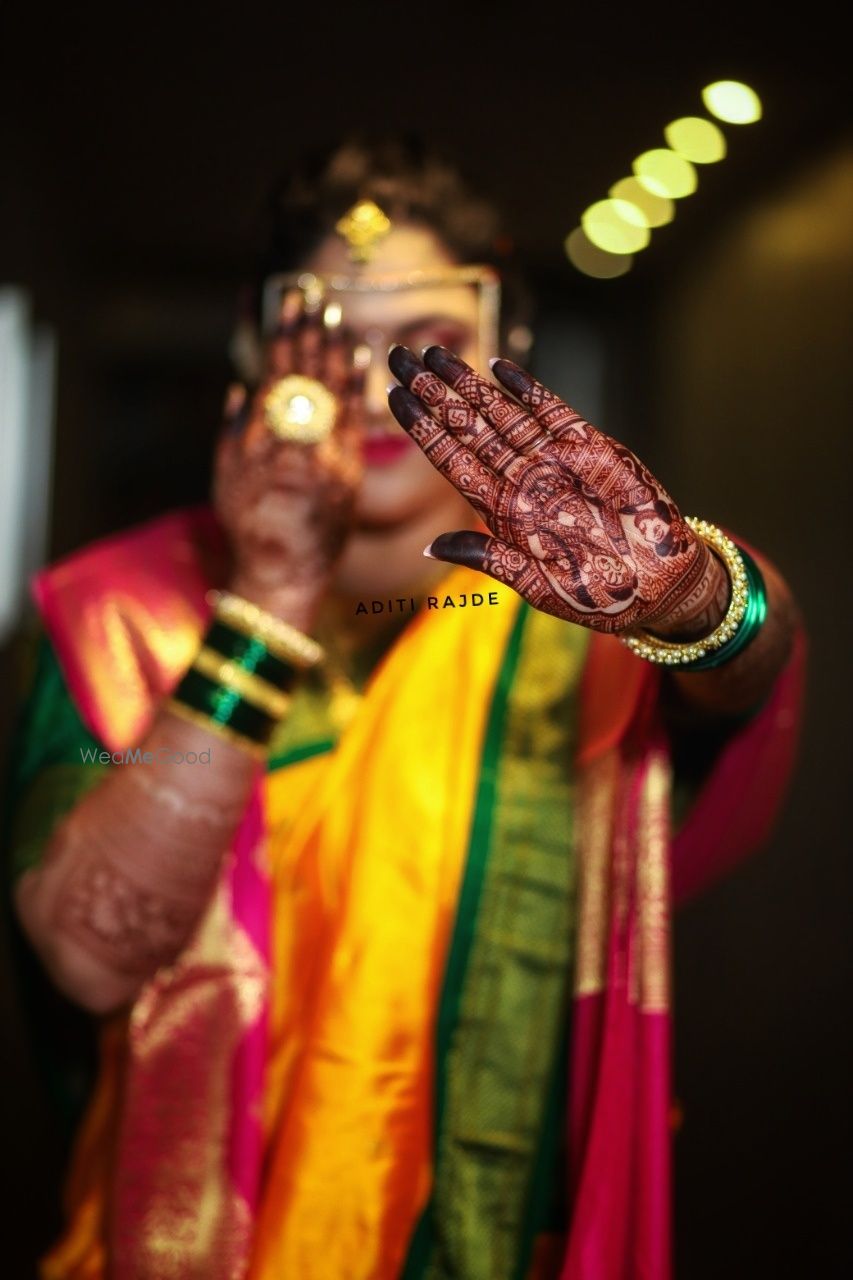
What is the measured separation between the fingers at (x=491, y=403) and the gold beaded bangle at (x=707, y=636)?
0.11m

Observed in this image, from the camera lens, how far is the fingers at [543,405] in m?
0.59

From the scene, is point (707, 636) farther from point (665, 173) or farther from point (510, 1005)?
point (665, 173)

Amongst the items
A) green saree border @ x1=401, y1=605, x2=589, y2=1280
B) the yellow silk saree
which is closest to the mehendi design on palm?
the yellow silk saree

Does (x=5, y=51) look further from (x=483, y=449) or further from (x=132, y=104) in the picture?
(x=483, y=449)

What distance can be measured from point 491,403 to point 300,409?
290 mm

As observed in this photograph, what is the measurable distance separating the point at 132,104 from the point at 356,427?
51cm

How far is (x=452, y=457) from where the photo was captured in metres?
0.59

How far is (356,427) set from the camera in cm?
86

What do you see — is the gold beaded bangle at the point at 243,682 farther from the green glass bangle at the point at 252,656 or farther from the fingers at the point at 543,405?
the fingers at the point at 543,405

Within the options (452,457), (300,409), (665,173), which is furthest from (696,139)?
(452,457)

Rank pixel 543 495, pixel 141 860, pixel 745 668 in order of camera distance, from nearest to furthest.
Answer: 1. pixel 543 495
2. pixel 745 668
3. pixel 141 860

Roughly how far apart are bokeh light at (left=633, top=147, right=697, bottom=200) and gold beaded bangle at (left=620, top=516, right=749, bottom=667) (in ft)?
1.31

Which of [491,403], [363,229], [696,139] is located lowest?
[491,403]

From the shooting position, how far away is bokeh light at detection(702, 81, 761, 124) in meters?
0.91
